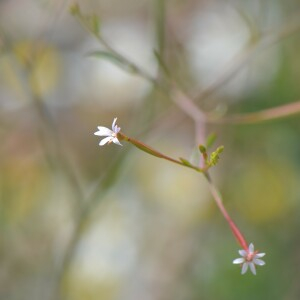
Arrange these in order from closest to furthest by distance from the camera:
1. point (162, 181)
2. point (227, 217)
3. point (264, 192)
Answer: point (227, 217), point (264, 192), point (162, 181)

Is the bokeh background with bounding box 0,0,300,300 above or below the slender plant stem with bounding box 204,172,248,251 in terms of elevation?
above

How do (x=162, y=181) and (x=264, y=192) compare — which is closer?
(x=264, y=192)

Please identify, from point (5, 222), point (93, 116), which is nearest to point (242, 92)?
point (93, 116)

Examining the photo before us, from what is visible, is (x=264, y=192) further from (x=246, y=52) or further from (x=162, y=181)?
(x=246, y=52)

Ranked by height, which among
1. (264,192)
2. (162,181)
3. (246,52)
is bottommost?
(246,52)

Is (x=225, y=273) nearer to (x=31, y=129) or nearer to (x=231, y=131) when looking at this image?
(x=231, y=131)

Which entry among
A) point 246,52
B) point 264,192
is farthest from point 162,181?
point 246,52

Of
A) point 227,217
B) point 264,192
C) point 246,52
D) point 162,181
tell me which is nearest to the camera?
point 227,217

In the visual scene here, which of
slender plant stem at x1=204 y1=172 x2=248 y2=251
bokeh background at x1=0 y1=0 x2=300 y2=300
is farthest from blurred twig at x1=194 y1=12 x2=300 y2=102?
slender plant stem at x1=204 y1=172 x2=248 y2=251

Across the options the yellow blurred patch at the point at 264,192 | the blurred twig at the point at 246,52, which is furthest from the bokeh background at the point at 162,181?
the blurred twig at the point at 246,52

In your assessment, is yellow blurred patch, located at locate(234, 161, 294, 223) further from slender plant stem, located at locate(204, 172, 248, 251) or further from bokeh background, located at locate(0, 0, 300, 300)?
slender plant stem, located at locate(204, 172, 248, 251)
